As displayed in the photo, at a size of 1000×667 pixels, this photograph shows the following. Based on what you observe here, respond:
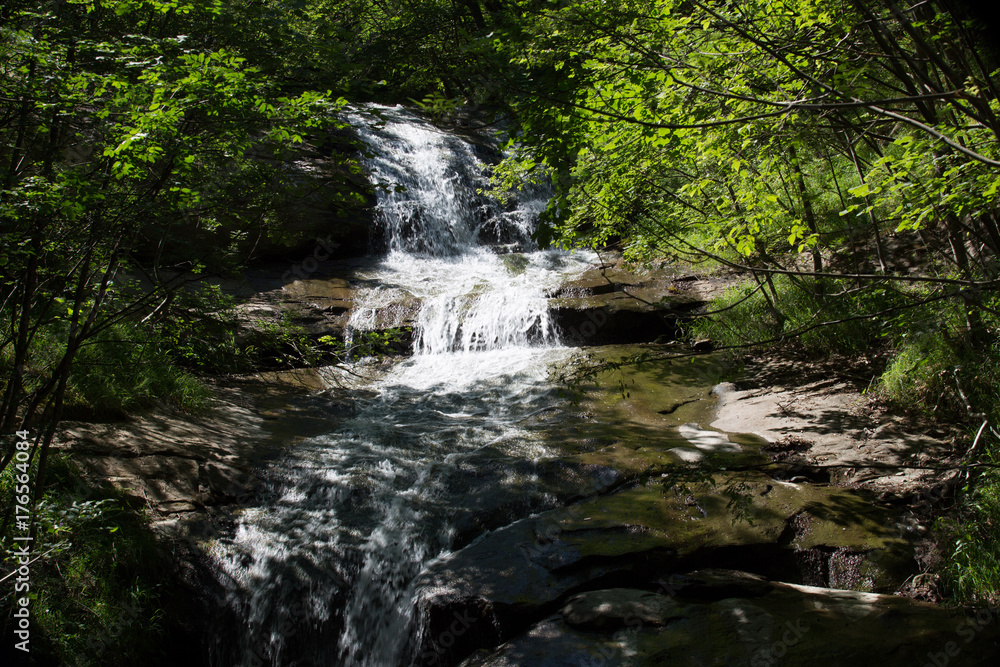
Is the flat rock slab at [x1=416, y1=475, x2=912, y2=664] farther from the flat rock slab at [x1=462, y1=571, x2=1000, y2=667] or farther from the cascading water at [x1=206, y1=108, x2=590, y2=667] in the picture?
the cascading water at [x1=206, y1=108, x2=590, y2=667]

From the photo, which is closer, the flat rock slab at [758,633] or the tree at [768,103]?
the tree at [768,103]

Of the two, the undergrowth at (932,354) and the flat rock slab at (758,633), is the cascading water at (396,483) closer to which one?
the flat rock slab at (758,633)

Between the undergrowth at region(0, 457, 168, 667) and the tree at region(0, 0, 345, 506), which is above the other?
the tree at region(0, 0, 345, 506)

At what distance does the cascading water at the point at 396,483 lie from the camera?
4.63 meters

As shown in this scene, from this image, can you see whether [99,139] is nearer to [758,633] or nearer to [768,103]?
[768,103]

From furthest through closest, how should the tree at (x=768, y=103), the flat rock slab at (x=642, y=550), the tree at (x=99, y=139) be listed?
1. the flat rock slab at (x=642, y=550)
2. the tree at (x=99, y=139)
3. the tree at (x=768, y=103)

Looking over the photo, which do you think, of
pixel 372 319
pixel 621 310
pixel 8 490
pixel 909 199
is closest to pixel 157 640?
pixel 8 490

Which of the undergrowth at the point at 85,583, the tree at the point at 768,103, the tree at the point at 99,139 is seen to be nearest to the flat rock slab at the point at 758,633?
the tree at the point at 768,103

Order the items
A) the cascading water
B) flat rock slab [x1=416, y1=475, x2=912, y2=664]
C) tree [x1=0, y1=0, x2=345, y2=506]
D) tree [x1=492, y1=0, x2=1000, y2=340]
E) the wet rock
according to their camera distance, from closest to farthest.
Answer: tree [x1=492, y1=0, x2=1000, y2=340], tree [x1=0, y1=0, x2=345, y2=506], the wet rock, flat rock slab [x1=416, y1=475, x2=912, y2=664], the cascading water

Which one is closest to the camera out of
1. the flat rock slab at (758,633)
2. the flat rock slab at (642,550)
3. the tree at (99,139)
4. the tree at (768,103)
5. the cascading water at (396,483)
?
the tree at (768,103)

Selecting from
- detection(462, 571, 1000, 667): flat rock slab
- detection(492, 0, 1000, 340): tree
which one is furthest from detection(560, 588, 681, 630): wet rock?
detection(492, 0, 1000, 340): tree

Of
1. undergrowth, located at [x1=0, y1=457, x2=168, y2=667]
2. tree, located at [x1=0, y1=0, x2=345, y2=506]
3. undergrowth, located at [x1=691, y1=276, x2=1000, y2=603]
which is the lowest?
undergrowth, located at [x1=0, y1=457, x2=168, y2=667]

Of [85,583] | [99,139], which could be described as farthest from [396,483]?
[99,139]

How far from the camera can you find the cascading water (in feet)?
15.2
